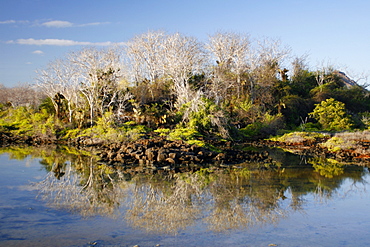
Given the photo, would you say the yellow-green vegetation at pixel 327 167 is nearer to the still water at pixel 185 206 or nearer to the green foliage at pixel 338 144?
the still water at pixel 185 206

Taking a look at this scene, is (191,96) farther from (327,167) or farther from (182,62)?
(327,167)

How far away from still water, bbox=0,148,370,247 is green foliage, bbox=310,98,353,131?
1323cm

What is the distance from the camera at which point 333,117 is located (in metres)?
28.5

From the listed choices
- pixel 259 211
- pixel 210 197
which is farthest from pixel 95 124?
pixel 259 211

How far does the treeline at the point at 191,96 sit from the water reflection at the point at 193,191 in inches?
283

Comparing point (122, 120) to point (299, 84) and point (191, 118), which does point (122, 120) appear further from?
point (299, 84)

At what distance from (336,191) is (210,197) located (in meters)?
4.25

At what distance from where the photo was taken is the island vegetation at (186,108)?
21.1 m

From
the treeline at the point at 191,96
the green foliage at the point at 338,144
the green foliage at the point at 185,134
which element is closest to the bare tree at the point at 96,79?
the treeline at the point at 191,96

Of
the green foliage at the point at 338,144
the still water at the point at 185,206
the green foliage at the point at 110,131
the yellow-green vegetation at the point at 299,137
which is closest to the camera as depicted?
the still water at the point at 185,206

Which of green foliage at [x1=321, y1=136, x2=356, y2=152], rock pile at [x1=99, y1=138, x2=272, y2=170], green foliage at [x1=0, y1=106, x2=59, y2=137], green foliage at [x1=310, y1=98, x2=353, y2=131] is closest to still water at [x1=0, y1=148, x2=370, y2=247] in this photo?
rock pile at [x1=99, y1=138, x2=272, y2=170]

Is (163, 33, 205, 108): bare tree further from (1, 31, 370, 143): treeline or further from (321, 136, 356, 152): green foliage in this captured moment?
(321, 136, 356, 152): green foliage

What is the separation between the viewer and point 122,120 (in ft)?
84.0

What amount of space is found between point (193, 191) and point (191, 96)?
54.9 feet
